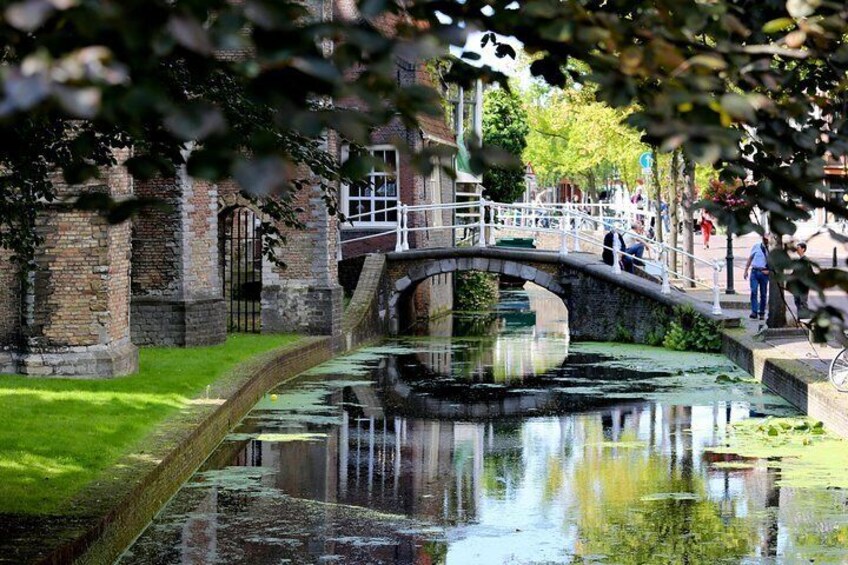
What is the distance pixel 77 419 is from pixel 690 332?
15.7 m

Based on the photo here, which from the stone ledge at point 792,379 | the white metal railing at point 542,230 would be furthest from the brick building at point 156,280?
the stone ledge at point 792,379

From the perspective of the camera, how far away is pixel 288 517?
40.6 ft

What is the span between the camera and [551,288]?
113 ft

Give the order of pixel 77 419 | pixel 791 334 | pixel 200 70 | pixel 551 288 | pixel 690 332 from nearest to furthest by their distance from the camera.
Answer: pixel 200 70
pixel 77 419
pixel 791 334
pixel 690 332
pixel 551 288

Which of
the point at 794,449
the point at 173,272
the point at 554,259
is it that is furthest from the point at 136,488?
the point at 554,259

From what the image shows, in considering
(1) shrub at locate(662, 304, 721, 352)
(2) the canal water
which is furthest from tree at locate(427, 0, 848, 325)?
(1) shrub at locate(662, 304, 721, 352)

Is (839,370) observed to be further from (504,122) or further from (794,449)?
(504,122)

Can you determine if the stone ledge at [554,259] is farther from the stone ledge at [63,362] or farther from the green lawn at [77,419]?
the stone ledge at [63,362]

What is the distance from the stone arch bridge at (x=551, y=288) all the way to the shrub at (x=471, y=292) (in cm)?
879

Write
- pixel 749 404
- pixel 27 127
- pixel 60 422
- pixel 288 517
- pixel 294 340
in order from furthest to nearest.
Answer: pixel 294 340 < pixel 749 404 < pixel 60 422 < pixel 288 517 < pixel 27 127

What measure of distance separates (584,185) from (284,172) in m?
94.9

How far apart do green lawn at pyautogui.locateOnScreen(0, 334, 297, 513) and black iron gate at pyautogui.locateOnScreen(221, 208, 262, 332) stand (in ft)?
20.3

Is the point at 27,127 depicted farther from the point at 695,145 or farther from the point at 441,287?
the point at 441,287

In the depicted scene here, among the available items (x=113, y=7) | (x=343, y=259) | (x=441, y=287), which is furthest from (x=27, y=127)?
(x=441, y=287)
